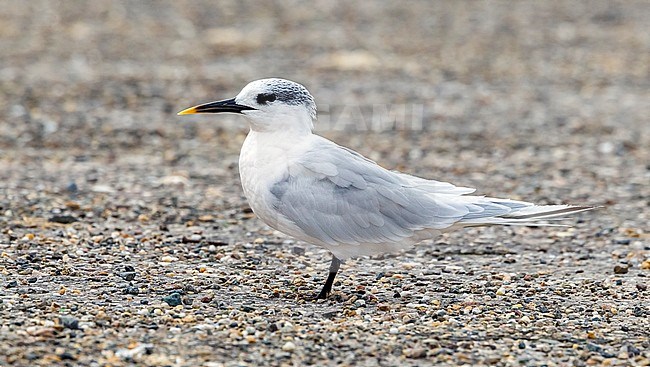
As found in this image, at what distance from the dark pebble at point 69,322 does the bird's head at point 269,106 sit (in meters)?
1.21

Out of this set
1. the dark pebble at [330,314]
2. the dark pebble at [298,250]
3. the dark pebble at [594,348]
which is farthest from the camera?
the dark pebble at [298,250]

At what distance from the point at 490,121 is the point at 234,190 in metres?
3.34

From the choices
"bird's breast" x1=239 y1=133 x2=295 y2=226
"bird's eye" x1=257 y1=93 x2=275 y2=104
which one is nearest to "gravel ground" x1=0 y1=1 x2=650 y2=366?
"bird's breast" x1=239 y1=133 x2=295 y2=226

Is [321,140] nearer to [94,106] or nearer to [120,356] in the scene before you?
[120,356]

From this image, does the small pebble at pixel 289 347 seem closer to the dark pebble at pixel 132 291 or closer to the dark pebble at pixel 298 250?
the dark pebble at pixel 132 291

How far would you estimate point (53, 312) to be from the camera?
449 centimetres

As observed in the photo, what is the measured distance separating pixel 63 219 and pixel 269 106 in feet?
6.30

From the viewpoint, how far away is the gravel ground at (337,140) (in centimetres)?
440

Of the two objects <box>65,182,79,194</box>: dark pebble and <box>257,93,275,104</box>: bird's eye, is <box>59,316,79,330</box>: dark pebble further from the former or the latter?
<box>65,182,79,194</box>: dark pebble

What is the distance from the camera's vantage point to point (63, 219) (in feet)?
20.7

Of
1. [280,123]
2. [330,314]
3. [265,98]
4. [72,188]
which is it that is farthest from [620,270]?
[72,188]

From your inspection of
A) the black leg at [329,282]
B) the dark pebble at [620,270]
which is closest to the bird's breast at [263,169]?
the black leg at [329,282]

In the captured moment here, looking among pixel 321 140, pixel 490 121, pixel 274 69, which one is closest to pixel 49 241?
pixel 321 140

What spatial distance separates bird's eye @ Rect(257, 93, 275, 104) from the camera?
5.01 meters
